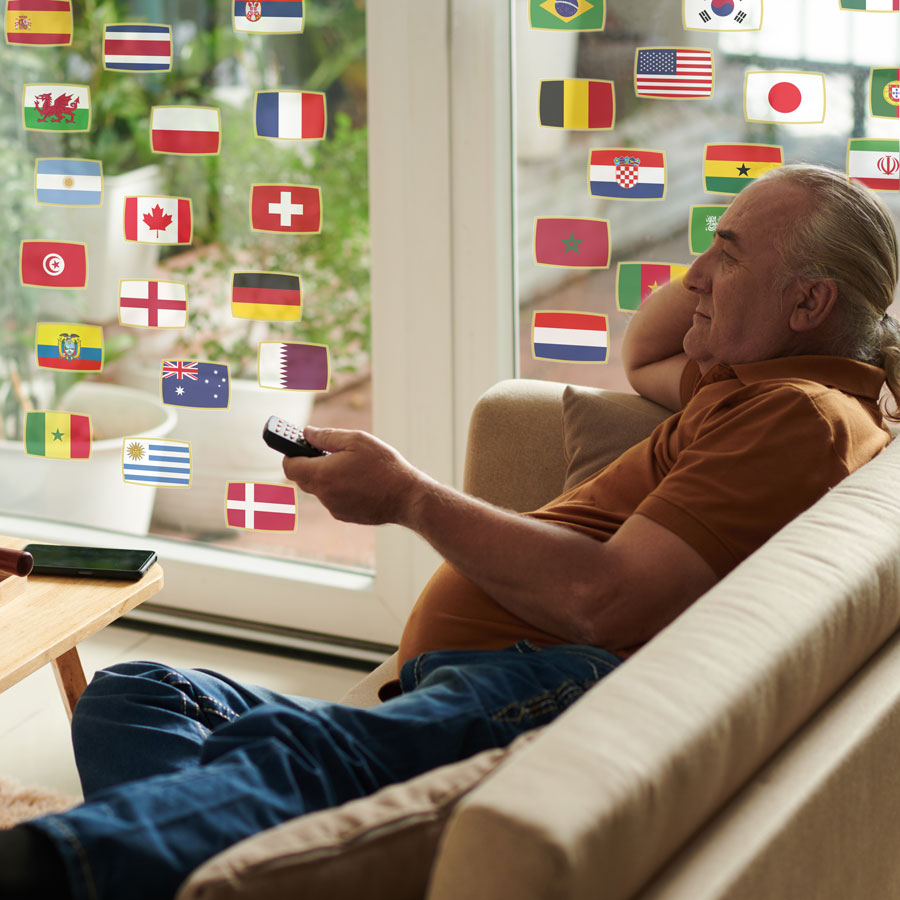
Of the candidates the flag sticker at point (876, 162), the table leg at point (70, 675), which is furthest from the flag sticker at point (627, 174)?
the table leg at point (70, 675)

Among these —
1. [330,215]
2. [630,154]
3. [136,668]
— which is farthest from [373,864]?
[330,215]

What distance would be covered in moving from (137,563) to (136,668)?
1.38ft

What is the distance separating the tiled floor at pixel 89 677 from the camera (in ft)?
7.50

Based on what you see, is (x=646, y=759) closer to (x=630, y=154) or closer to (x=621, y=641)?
(x=621, y=641)

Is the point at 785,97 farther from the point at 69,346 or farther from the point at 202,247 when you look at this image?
the point at 69,346

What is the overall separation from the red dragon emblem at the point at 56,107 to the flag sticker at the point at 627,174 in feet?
4.13

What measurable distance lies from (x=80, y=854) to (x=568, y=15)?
1849mm

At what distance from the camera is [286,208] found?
2.58 meters

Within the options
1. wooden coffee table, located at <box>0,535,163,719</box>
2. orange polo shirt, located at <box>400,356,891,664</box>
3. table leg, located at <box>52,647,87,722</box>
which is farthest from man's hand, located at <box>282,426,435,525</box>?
table leg, located at <box>52,647,87,722</box>

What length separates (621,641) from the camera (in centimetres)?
135

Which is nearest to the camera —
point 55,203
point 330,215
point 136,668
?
point 136,668

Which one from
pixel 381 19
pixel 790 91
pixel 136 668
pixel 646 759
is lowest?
pixel 136 668

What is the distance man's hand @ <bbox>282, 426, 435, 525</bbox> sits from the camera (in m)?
1.48

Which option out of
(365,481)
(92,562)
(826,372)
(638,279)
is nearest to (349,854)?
(365,481)
